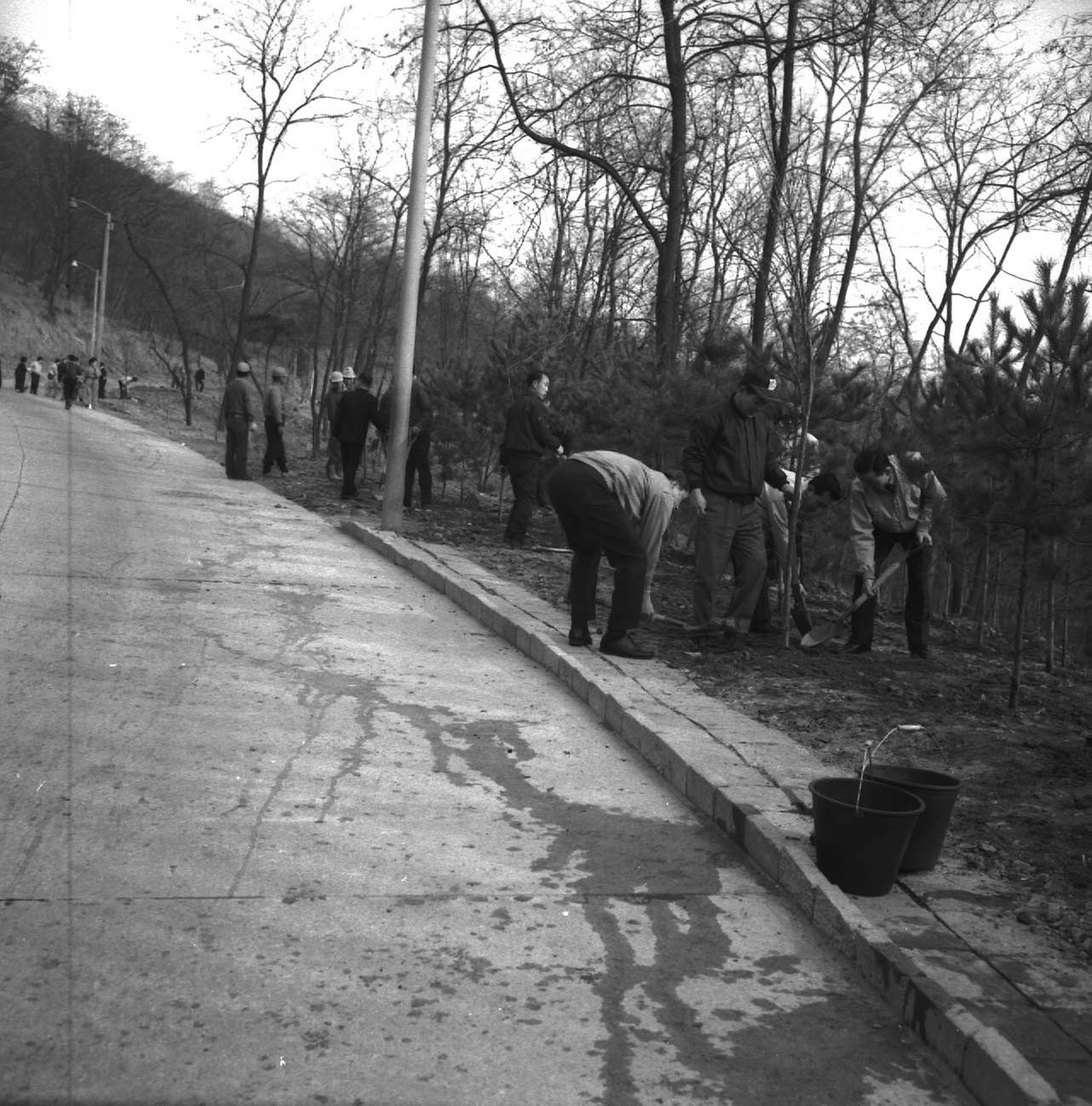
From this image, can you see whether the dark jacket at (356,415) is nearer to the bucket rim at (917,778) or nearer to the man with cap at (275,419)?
the man with cap at (275,419)

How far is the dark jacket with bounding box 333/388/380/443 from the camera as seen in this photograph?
18.9m

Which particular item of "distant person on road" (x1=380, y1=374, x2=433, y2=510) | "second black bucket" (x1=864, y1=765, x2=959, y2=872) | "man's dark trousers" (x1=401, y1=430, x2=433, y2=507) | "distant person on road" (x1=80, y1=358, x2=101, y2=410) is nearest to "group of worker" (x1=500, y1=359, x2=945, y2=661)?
"second black bucket" (x1=864, y1=765, x2=959, y2=872)

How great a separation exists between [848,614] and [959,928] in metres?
5.95

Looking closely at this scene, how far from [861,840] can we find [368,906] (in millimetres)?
1617

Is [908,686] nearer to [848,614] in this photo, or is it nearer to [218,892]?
[848,614]

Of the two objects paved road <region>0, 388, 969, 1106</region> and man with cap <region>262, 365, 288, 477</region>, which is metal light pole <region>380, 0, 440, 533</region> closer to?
man with cap <region>262, 365, 288, 477</region>

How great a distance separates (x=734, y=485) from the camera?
9492 millimetres

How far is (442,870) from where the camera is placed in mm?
4832

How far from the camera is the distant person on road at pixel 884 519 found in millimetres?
10227

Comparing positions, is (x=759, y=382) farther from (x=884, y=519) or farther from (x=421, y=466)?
(x=421, y=466)

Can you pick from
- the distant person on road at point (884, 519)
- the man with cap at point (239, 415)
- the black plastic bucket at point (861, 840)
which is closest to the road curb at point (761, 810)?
the black plastic bucket at point (861, 840)

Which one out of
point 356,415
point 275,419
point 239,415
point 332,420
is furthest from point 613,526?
point 275,419

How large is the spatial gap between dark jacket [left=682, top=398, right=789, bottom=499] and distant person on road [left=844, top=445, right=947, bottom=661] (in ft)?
3.57

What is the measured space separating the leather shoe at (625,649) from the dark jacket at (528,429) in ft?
20.5
